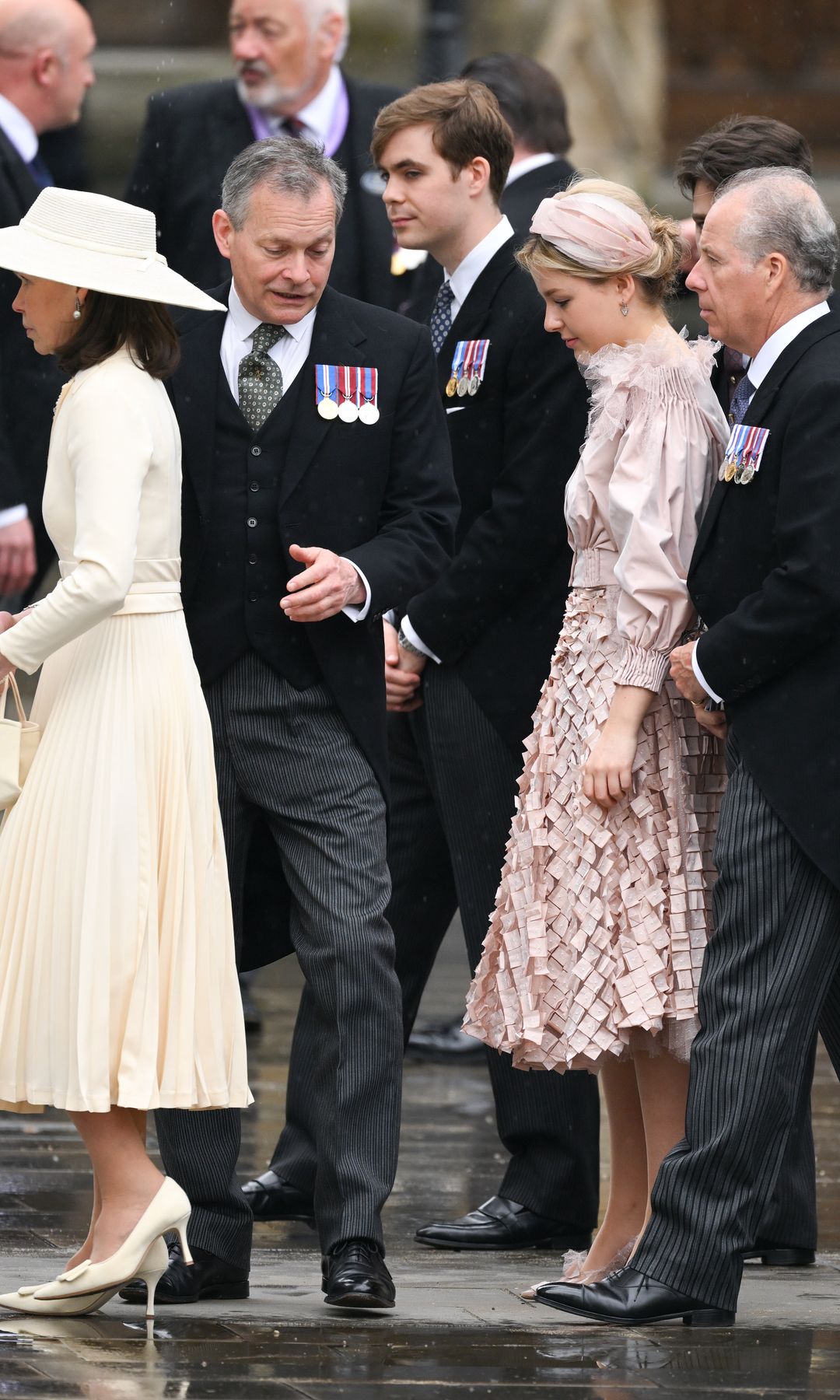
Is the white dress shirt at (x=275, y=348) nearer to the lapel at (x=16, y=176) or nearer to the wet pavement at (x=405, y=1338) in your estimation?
the wet pavement at (x=405, y=1338)

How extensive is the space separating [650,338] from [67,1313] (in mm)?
2192

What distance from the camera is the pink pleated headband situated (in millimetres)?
5164

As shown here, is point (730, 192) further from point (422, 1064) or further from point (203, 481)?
point (422, 1064)

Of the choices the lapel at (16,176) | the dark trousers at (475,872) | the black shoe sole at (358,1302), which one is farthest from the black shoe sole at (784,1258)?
the lapel at (16,176)

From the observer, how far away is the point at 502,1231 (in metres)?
5.74

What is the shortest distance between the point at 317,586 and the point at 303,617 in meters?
0.07

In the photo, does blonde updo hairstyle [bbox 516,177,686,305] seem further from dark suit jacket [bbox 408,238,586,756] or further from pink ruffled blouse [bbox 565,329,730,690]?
dark suit jacket [bbox 408,238,586,756]

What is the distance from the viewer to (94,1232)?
15.7 ft

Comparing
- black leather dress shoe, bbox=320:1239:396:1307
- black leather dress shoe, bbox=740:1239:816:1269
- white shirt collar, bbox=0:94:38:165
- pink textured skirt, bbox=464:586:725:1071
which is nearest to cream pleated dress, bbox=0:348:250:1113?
black leather dress shoe, bbox=320:1239:396:1307

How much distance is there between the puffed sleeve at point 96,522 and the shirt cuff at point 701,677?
106cm

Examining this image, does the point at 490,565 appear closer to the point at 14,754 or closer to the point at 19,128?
the point at 14,754

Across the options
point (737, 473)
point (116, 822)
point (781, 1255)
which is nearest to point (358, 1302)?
point (116, 822)

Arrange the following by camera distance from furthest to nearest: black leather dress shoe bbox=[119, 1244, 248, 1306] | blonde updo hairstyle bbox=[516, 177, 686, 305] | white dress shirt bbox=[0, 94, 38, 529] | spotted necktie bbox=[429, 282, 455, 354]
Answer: white dress shirt bbox=[0, 94, 38, 529]
spotted necktie bbox=[429, 282, 455, 354]
blonde updo hairstyle bbox=[516, 177, 686, 305]
black leather dress shoe bbox=[119, 1244, 248, 1306]

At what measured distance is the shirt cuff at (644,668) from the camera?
5043 mm
